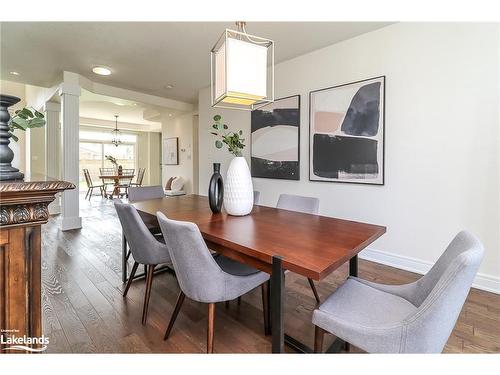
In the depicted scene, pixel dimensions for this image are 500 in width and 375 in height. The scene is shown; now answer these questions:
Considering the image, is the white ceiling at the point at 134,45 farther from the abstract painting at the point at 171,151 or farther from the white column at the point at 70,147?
the abstract painting at the point at 171,151

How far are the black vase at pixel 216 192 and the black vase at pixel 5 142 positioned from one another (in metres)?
1.08

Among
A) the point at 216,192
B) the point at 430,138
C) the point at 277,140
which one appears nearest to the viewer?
the point at 216,192

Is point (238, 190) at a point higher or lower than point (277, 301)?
higher

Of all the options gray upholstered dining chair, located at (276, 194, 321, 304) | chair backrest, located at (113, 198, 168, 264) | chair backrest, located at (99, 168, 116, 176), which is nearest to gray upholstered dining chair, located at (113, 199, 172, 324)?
chair backrest, located at (113, 198, 168, 264)

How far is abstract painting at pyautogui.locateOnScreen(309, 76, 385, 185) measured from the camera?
2629 mm

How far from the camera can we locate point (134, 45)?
3.00 metres

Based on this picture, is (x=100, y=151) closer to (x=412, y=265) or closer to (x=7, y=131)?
(x=7, y=131)

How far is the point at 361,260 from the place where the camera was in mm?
2822

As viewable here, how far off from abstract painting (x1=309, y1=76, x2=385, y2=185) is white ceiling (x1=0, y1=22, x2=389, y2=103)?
23.9 inches

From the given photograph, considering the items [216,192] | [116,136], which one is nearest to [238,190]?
[216,192]

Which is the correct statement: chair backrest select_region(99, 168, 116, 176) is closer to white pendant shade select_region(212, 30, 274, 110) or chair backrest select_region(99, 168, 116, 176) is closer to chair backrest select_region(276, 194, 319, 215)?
chair backrest select_region(276, 194, 319, 215)

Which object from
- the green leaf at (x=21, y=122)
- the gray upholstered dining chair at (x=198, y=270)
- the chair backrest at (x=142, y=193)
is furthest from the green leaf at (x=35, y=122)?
the chair backrest at (x=142, y=193)

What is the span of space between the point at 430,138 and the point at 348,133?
2.47ft

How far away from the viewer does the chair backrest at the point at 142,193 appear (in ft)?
8.60
